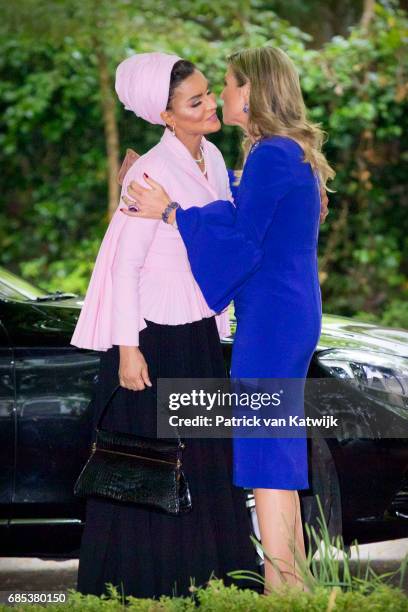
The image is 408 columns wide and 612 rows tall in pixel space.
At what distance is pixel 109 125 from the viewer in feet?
33.2

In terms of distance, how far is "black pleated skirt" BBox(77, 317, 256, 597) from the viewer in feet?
12.2

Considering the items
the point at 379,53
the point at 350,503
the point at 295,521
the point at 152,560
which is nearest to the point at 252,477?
the point at 295,521

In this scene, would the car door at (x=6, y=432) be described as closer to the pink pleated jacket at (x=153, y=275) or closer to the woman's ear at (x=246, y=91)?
the pink pleated jacket at (x=153, y=275)

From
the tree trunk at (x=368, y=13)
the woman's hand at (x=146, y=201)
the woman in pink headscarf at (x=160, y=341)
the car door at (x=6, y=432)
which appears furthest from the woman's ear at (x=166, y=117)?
the tree trunk at (x=368, y=13)

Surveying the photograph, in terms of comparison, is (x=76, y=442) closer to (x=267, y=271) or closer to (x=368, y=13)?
(x=267, y=271)

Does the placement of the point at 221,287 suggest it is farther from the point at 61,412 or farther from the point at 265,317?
the point at 61,412

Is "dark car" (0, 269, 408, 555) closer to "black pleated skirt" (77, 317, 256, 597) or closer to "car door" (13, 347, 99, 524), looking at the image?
"car door" (13, 347, 99, 524)

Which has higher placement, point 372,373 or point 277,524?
point 372,373

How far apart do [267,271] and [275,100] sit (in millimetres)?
523

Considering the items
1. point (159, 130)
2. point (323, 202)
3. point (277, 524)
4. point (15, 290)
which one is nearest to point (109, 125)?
point (159, 130)

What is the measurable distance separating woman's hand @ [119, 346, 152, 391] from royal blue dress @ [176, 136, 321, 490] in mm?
283

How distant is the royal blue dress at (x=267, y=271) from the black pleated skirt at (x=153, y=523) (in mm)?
196

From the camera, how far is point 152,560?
12.3 feet

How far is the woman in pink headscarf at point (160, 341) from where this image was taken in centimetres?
360
